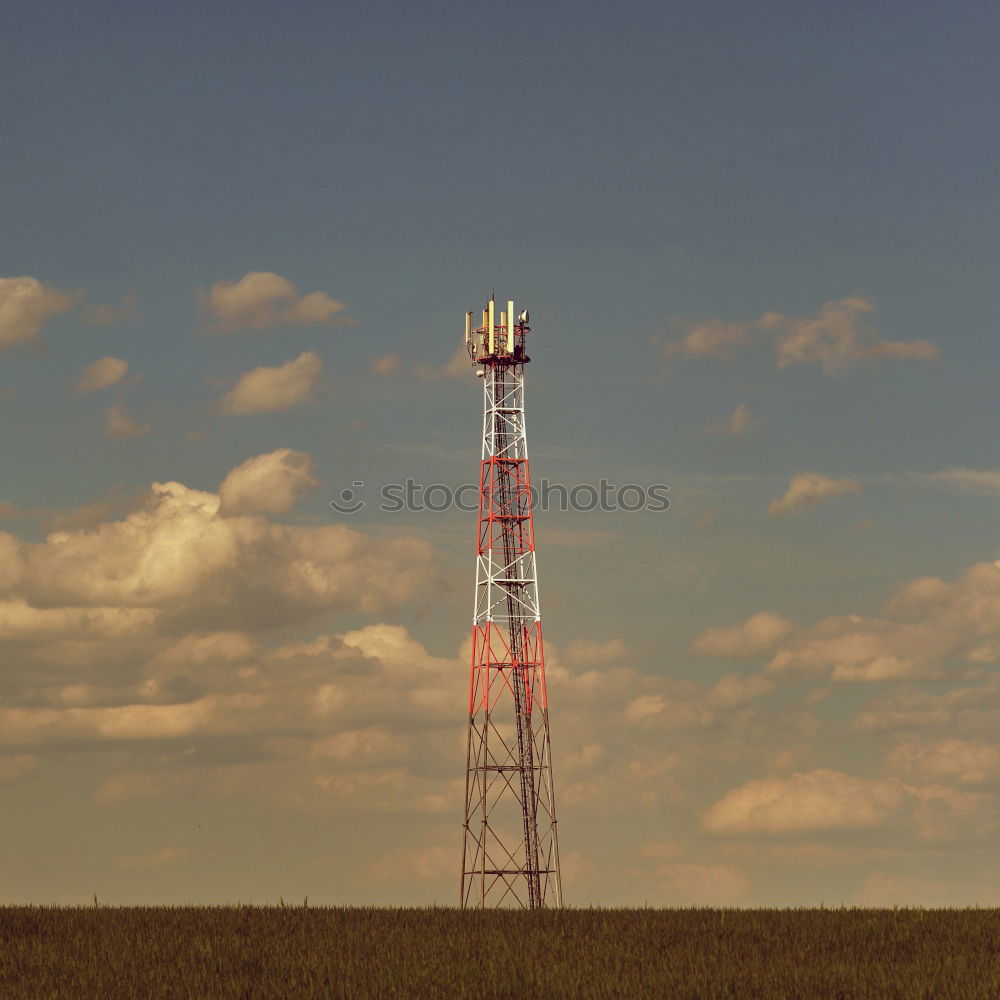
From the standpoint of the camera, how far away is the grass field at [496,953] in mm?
32625

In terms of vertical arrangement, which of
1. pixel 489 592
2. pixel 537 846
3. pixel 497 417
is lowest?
pixel 537 846

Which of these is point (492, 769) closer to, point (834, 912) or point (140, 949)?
point (834, 912)

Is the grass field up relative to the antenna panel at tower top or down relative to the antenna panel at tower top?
down

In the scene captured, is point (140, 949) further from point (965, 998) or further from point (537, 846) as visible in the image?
point (537, 846)

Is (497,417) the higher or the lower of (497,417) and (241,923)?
the higher

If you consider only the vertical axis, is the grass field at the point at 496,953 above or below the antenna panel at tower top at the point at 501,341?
below

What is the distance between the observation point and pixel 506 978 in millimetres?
33250

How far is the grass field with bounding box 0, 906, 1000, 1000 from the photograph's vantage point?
3262cm

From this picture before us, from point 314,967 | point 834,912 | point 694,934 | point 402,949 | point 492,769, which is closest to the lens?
point 314,967

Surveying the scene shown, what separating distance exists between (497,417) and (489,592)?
28.7 feet

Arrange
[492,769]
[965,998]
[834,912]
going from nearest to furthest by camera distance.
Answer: [965,998]
[834,912]
[492,769]

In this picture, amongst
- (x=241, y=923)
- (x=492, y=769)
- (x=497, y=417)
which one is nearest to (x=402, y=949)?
(x=241, y=923)

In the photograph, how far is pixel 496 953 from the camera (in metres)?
36.5

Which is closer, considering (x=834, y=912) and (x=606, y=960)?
(x=606, y=960)
